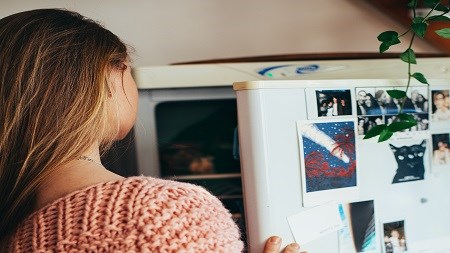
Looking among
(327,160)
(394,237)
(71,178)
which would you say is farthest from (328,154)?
(71,178)

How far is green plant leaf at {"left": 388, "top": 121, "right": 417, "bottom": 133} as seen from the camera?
2.83 feet

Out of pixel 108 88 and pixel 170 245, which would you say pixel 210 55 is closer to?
pixel 108 88

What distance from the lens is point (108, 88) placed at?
74 cm

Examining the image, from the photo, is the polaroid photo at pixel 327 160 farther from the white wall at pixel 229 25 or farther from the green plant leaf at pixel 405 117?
the white wall at pixel 229 25

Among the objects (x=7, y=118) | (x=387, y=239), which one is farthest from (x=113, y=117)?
(x=387, y=239)

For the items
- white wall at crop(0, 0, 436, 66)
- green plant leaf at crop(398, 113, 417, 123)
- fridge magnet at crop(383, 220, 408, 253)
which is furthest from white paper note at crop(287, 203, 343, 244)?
white wall at crop(0, 0, 436, 66)

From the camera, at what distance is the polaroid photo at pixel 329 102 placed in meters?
0.82

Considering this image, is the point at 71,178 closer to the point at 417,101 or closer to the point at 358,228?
the point at 358,228

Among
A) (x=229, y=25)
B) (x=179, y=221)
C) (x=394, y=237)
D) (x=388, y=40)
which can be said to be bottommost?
(x=394, y=237)

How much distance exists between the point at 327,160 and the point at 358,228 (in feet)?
0.48

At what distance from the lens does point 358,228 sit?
86cm

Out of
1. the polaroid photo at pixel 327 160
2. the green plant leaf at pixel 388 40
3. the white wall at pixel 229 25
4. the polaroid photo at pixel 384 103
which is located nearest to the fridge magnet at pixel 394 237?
the polaroid photo at pixel 327 160

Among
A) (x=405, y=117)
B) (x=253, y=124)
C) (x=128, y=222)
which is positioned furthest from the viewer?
(x=405, y=117)

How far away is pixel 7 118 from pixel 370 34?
1324 millimetres
